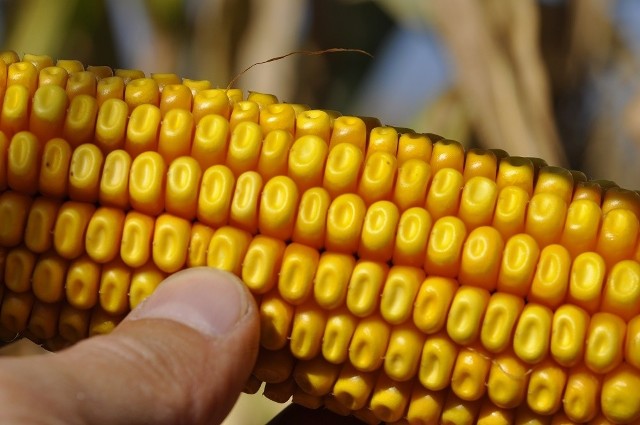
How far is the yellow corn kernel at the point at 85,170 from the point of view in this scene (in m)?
1.09

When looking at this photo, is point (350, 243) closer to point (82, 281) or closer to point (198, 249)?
point (198, 249)

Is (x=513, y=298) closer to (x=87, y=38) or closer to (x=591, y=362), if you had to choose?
(x=591, y=362)

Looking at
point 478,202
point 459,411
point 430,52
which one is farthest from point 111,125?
point 430,52

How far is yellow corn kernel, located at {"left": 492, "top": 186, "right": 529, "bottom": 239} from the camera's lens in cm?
109

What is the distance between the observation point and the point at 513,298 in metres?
1.08

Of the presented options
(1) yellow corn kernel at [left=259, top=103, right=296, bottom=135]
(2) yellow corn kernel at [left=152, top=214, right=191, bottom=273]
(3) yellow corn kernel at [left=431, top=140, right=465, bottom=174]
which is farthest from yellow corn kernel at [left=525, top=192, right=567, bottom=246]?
(2) yellow corn kernel at [left=152, top=214, right=191, bottom=273]

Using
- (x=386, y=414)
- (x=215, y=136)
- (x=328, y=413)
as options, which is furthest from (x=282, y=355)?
(x=328, y=413)

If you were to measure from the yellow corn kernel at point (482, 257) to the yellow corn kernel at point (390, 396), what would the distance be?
0.16 meters

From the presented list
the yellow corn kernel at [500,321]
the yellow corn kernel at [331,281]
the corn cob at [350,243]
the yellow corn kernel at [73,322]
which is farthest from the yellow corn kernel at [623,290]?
the yellow corn kernel at [73,322]

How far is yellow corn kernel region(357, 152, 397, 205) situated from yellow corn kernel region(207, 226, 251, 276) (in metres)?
0.16

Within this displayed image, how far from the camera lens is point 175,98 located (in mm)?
1140

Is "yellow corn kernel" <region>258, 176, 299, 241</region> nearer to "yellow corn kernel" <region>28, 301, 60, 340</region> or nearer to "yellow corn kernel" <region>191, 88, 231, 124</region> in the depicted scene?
"yellow corn kernel" <region>191, 88, 231, 124</region>

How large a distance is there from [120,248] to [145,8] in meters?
2.53

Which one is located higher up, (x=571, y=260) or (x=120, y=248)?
(x=571, y=260)
